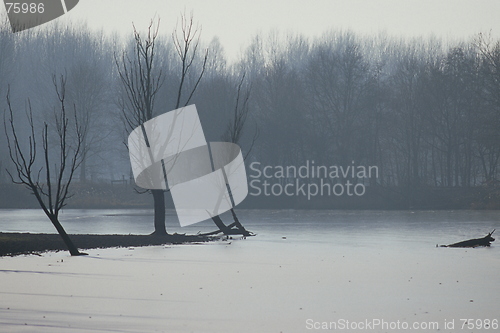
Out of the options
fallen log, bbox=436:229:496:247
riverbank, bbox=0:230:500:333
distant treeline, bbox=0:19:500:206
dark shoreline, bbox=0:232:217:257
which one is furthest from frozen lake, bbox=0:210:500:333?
distant treeline, bbox=0:19:500:206

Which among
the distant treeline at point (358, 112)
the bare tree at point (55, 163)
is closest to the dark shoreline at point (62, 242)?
the bare tree at point (55, 163)

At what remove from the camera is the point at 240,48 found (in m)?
92.8

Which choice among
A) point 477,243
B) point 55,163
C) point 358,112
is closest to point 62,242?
point 477,243

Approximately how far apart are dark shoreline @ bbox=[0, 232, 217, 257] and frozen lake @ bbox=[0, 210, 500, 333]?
3.09 ft

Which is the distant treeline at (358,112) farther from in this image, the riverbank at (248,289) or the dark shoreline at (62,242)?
the riverbank at (248,289)

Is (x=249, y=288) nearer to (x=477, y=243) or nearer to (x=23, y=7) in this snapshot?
(x=477, y=243)

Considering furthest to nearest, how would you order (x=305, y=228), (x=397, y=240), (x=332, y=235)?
(x=305, y=228) → (x=332, y=235) → (x=397, y=240)

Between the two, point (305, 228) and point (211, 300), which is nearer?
point (211, 300)

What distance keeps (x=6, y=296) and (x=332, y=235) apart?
57.8 feet

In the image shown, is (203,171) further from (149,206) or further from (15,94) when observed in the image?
(15,94)

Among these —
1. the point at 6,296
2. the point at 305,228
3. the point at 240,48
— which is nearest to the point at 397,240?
the point at 305,228

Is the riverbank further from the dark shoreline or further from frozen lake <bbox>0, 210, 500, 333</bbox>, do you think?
the dark shoreline

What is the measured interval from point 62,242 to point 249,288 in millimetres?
9888

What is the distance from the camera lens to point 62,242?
21750mm
